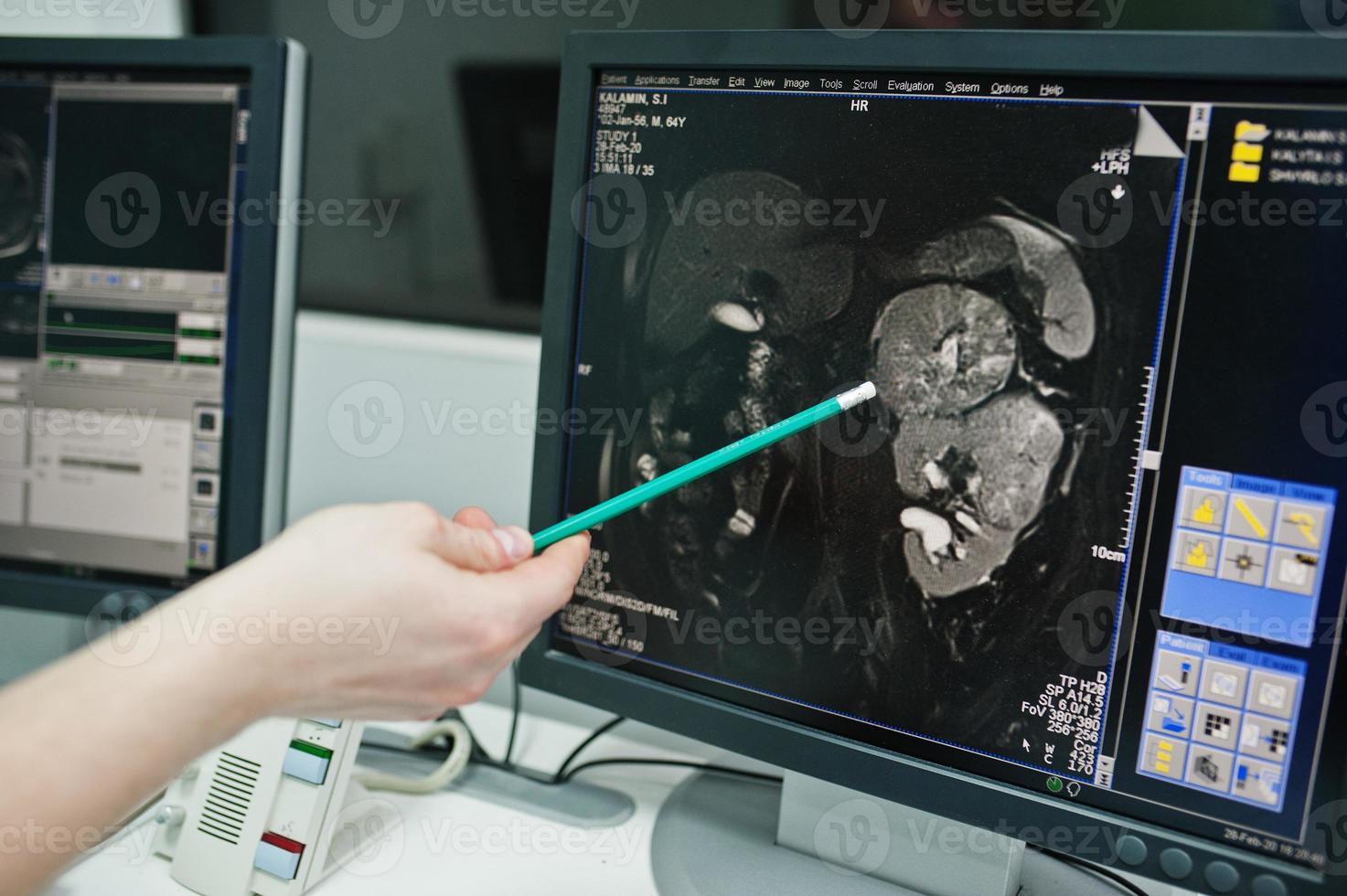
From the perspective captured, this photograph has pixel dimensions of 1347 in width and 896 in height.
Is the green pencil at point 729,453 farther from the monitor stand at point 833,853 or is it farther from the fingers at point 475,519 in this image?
the monitor stand at point 833,853

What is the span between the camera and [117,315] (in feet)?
2.75

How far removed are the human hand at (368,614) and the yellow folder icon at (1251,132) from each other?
1.51 ft

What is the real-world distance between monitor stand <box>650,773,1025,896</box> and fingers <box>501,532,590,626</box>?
25cm

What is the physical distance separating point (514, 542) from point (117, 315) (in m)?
0.48

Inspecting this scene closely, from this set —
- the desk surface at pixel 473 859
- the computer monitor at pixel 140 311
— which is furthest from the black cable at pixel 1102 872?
the computer monitor at pixel 140 311

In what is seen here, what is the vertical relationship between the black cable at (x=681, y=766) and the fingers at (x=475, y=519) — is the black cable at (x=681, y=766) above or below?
below

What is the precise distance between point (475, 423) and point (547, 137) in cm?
32

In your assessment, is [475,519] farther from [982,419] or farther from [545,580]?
[982,419]

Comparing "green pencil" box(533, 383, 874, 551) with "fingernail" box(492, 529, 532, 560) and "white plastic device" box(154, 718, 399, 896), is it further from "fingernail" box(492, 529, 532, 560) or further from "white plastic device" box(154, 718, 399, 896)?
"white plastic device" box(154, 718, 399, 896)

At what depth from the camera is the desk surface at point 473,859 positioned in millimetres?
694

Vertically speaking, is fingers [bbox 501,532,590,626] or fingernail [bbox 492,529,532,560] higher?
fingernail [bbox 492,529,532,560]

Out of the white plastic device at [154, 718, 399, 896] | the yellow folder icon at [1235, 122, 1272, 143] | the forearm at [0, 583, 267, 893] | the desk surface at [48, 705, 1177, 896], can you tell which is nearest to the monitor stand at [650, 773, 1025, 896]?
the desk surface at [48, 705, 1177, 896]

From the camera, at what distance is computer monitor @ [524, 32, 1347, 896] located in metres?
0.53

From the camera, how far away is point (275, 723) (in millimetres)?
719
